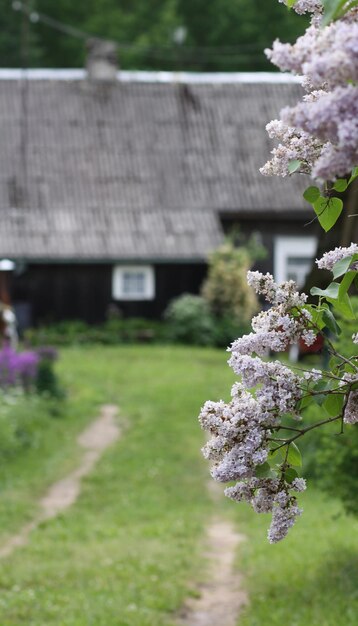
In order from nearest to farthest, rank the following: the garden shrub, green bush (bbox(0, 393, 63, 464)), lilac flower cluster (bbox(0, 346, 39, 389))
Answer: green bush (bbox(0, 393, 63, 464)), lilac flower cluster (bbox(0, 346, 39, 389)), the garden shrub

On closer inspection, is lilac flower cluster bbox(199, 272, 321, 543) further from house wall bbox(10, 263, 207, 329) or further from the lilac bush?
house wall bbox(10, 263, 207, 329)

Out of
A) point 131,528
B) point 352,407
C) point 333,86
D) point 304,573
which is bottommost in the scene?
point 131,528

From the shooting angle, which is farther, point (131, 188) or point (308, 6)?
point (131, 188)

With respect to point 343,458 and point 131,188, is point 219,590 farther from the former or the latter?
point 131,188

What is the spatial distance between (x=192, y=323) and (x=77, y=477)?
41.0ft

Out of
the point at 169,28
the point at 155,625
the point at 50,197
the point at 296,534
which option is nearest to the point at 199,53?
the point at 169,28

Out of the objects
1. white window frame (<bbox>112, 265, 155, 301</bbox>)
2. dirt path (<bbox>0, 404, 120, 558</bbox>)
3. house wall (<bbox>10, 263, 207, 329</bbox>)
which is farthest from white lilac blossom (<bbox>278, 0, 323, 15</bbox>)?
white window frame (<bbox>112, 265, 155, 301</bbox>)

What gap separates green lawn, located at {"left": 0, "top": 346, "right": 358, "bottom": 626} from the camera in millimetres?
8883

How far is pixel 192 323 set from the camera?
27.6m

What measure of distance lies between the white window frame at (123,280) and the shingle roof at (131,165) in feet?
2.30

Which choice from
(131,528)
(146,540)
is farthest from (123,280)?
(146,540)

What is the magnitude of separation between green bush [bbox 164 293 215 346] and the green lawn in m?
6.51

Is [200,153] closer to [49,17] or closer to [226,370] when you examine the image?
[226,370]

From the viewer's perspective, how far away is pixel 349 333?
8.88 metres
